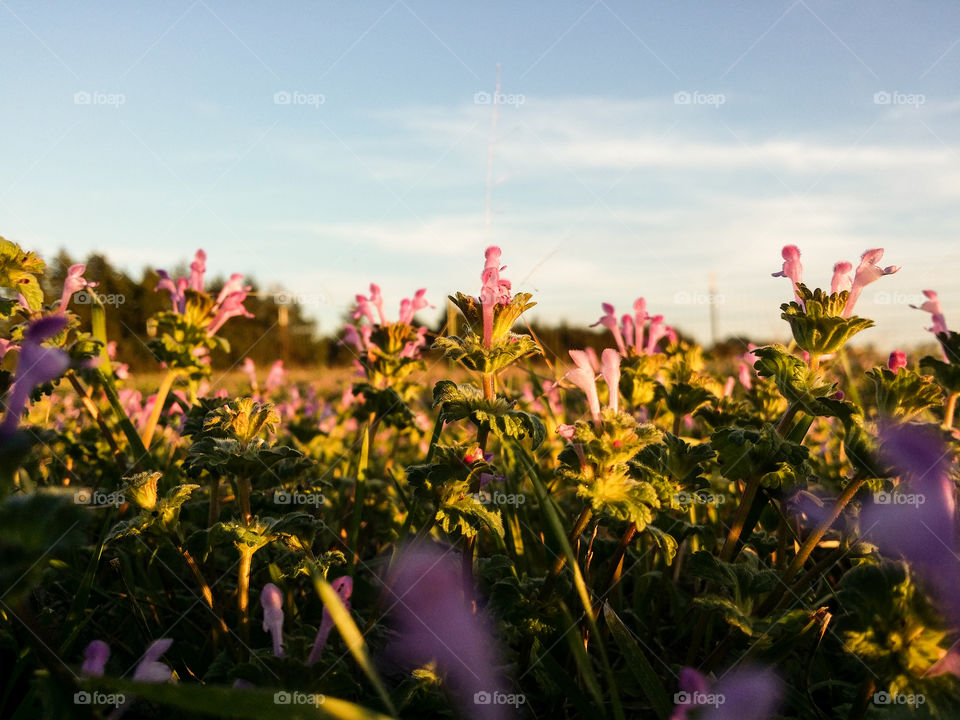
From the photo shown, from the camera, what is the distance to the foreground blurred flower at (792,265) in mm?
1692

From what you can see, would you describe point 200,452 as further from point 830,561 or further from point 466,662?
point 830,561

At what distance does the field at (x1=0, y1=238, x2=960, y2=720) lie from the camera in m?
1.08

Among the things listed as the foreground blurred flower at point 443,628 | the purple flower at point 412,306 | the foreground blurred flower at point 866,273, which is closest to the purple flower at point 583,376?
the foreground blurred flower at point 443,628

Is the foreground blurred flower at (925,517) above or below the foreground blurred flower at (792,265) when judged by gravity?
below

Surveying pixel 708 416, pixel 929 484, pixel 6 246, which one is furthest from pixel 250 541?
pixel 708 416

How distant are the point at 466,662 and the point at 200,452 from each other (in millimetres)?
743

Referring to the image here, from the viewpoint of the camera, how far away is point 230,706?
804 mm

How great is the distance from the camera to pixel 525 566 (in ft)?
6.63

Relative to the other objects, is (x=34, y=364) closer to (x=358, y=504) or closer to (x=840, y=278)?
(x=358, y=504)

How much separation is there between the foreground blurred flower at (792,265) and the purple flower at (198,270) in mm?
2105

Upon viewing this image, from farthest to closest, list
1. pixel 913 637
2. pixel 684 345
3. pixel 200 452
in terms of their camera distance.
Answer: pixel 684 345
pixel 200 452
pixel 913 637

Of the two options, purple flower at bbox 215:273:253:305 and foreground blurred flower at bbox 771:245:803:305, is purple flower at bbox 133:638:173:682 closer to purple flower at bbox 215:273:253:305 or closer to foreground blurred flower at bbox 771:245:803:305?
foreground blurred flower at bbox 771:245:803:305

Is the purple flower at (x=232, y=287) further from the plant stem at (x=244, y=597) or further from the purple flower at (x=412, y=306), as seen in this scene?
the plant stem at (x=244, y=597)

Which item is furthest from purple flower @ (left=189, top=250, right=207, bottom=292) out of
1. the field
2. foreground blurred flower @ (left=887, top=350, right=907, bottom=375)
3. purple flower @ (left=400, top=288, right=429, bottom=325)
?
foreground blurred flower @ (left=887, top=350, right=907, bottom=375)
